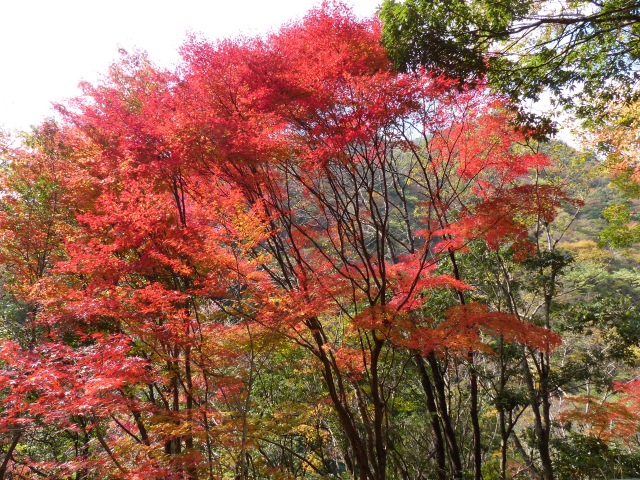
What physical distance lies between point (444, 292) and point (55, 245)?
29.8 ft

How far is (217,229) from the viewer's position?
7.68 metres

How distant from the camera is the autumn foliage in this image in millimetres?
6621

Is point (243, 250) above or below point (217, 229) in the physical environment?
below

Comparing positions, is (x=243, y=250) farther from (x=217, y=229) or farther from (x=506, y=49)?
(x=506, y=49)

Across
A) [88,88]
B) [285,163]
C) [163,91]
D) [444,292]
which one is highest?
[88,88]

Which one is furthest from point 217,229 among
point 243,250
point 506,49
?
point 506,49

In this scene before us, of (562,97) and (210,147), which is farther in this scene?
(210,147)

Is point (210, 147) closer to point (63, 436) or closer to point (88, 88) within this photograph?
point (88, 88)

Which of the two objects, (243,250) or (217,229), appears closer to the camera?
(243,250)

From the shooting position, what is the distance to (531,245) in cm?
932

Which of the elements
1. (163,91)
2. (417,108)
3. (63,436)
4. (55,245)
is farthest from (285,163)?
(63,436)

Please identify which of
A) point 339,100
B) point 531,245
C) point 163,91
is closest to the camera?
point 339,100

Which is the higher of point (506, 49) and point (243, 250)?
point (506, 49)

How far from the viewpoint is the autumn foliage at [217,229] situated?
261 inches
